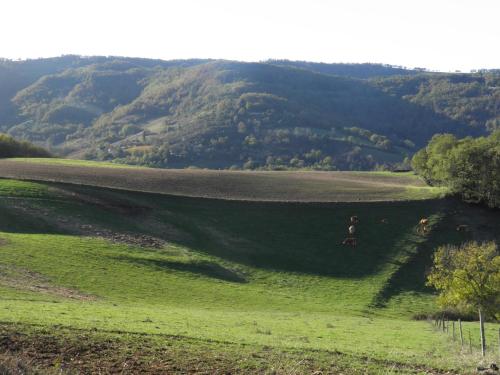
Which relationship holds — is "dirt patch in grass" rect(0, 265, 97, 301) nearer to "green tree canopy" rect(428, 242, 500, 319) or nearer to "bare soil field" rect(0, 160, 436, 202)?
"green tree canopy" rect(428, 242, 500, 319)

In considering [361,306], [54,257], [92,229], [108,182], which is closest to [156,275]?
[54,257]

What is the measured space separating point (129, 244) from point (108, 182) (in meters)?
25.0

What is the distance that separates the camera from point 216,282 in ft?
192

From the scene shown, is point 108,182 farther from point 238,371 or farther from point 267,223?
point 238,371

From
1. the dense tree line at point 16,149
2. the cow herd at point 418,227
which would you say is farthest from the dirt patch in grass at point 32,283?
the dense tree line at point 16,149

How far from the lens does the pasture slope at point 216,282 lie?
951 inches

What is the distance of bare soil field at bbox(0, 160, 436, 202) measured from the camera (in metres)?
86.9

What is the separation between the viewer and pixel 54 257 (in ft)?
178

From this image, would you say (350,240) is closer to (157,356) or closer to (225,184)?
(225,184)

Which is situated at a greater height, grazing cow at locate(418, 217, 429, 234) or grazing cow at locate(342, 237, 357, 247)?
grazing cow at locate(418, 217, 429, 234)

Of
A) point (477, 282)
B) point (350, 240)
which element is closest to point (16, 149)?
point (350, 240)

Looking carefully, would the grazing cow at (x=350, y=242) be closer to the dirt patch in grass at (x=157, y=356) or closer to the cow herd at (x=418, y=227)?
the cow herd at (x=418, y=227)

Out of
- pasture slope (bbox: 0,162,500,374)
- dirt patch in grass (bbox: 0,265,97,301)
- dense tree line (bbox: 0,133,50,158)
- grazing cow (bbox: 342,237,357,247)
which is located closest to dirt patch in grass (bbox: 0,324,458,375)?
pasture slope (bbox: 0,162,500,374)

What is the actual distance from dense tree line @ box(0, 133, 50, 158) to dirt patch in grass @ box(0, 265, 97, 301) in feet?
295
